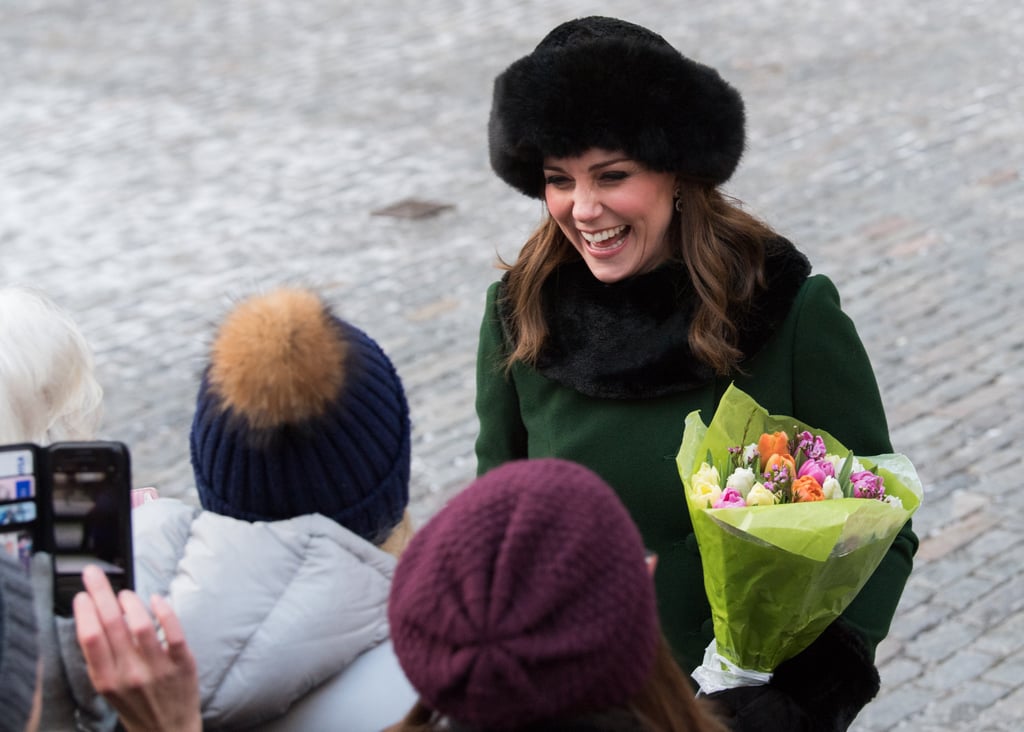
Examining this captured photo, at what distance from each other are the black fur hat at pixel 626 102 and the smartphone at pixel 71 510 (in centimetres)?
107

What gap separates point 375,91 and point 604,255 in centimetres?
852

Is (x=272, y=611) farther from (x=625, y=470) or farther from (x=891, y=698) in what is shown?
(x=891, y=698)

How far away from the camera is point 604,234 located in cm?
265

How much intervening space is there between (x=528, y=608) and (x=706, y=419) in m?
1.13

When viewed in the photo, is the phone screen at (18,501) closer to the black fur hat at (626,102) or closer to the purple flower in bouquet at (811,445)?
the black fur hat at (626,102)

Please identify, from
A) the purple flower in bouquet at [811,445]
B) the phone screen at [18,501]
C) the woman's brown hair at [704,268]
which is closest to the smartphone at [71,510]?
the phone screen at [18,501]

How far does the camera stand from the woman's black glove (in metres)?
2.34

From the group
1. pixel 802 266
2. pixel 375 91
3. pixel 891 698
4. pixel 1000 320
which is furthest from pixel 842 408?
pixel 375 91

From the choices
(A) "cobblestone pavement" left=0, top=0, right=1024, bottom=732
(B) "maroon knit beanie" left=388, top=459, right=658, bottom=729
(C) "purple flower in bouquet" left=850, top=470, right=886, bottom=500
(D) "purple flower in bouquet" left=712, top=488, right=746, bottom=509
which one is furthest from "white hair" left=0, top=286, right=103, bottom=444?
(C) "purple flower in bouquet" left=850, top=470, right=886, bottom=500

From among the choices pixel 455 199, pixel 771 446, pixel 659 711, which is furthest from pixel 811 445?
pixel 455 199

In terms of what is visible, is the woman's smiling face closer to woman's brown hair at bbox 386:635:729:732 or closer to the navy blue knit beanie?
the navy blue knit beanie

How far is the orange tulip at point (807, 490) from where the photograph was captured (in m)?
2.29

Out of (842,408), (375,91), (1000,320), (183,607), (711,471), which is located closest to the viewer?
(183,607)

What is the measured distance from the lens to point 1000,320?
260 inches
